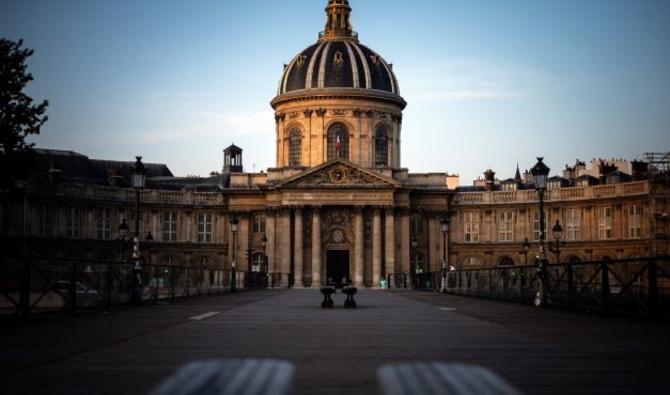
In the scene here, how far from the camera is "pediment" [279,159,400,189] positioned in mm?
84625

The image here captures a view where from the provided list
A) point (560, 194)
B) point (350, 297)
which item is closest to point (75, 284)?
point (350, 297)

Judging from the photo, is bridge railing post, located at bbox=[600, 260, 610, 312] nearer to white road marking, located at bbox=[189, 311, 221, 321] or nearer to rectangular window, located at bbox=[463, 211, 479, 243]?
white road marking, located at bbox=[189, 311, 221, 321]

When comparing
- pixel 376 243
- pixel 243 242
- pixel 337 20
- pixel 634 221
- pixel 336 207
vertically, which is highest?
pixel 337 20

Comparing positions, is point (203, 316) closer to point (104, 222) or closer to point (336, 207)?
point (336, 207)

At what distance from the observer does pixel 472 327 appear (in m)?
19.2

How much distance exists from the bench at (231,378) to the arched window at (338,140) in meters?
80.9

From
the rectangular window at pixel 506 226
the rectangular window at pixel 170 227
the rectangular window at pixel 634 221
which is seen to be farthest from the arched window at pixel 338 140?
the rectangular window at pixel 634 221

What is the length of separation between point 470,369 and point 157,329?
8724 mm

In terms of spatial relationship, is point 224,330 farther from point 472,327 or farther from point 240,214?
point 240,214

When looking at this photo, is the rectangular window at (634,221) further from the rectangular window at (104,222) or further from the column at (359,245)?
the rectangular window at (104,222)

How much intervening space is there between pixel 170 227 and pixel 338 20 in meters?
29.2

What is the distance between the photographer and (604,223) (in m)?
86.0

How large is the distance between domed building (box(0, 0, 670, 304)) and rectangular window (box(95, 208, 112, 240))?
0.55 feet

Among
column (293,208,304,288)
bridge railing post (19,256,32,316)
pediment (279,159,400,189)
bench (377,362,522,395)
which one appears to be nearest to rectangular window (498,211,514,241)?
pediment (279,159,400,189)
